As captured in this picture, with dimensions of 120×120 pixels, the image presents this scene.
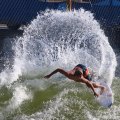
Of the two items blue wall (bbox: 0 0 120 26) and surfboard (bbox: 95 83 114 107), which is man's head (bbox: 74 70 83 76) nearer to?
surfboard (bbox: 95 83 114 107)

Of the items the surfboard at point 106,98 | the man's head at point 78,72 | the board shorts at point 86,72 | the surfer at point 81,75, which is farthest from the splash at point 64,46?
the man's head at point 78,72

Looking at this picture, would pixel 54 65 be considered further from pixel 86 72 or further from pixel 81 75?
pixel 81 75

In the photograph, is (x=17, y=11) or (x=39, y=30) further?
(x=17, y=11)

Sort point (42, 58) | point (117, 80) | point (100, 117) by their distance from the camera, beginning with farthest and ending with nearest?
point (42, 58)
point (117, 80)
point (100, 117)

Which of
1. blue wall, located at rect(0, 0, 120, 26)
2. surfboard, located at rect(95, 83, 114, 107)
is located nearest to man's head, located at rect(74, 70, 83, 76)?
surfboard, located at rect(95, 83, 114, 107)

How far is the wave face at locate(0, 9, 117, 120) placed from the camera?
1477 centimetres

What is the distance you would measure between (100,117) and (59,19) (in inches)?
370

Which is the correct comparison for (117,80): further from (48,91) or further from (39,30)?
(39,30)

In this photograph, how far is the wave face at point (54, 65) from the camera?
48.4 feet

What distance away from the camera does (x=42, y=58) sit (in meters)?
21.4

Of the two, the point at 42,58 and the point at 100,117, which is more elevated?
the point at 100,117

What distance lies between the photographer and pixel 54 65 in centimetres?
2011

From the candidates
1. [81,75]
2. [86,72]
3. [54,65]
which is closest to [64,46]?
A: [54,65]

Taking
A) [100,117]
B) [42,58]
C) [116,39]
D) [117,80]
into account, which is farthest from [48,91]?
[116,39]
